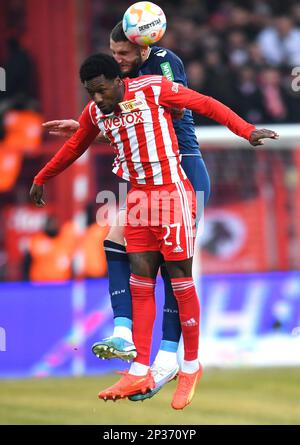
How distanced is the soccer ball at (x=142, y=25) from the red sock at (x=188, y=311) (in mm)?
1719

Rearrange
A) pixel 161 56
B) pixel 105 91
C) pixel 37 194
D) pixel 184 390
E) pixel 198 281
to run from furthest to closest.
A: pixel 198 281 < pixel 37 194 < pixel 184 390 < pixel 161 56 < pixel 105 91

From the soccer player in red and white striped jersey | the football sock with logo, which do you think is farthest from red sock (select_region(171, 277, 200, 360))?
the football sock with logo

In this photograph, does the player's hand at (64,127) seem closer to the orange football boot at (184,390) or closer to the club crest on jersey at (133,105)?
the club crest on jersey at (133,105)

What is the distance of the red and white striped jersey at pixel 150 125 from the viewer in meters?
9.69

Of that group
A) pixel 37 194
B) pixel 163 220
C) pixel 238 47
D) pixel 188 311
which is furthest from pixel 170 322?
pixel 238 47

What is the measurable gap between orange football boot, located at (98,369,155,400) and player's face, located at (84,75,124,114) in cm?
190

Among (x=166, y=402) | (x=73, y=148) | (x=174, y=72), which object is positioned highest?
(x=174, y=72)

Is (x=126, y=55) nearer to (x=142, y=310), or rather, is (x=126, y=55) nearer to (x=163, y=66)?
(x=163, y=66)

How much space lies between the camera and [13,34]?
68.4ft

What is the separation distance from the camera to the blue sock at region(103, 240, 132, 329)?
10125mm

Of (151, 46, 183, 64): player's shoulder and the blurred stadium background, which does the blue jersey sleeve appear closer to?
(151, 46, 183, 64): player's shoulder

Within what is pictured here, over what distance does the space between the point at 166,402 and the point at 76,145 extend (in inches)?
317

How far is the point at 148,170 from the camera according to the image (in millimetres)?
9859

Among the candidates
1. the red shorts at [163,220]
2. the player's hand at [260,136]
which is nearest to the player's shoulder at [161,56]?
the red shorts at [163,220]
